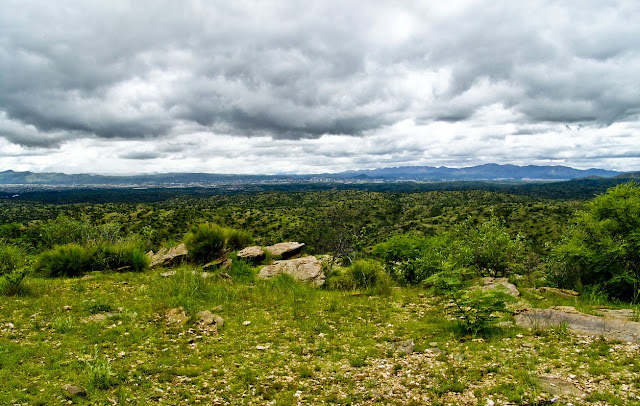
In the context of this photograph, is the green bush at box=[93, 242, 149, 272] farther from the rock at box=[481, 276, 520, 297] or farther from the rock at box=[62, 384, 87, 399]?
the rock at box=[481, 276, 520, 297]

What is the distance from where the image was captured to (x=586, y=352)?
6855 millimetres

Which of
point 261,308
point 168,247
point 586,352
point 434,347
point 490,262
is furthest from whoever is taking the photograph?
point 168,247

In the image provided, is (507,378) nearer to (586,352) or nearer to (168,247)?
(586,352)

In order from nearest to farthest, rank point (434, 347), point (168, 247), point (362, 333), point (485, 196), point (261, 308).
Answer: point (434, 347) → point (362, 333) → point (261, 308) → point (168, 247) → point (485, 196)

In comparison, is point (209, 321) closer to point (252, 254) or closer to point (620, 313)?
point (252, 254)

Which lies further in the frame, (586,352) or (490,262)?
(490,262)

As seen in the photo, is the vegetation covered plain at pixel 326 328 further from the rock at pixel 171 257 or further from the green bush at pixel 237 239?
the green bush at pixel 237 239

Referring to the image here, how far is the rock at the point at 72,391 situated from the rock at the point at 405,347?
20.4 ft

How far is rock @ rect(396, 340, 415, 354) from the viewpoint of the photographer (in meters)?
7.56

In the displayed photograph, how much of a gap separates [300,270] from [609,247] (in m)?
12.0

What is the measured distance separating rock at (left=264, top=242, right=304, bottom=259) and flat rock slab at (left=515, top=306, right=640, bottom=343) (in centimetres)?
1135

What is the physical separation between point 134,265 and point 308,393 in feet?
41.1

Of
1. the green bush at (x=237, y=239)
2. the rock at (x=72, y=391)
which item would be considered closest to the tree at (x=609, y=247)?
the green bush at (x=237, y=239)

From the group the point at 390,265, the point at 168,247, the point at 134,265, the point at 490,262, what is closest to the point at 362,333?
the point at 390,265
